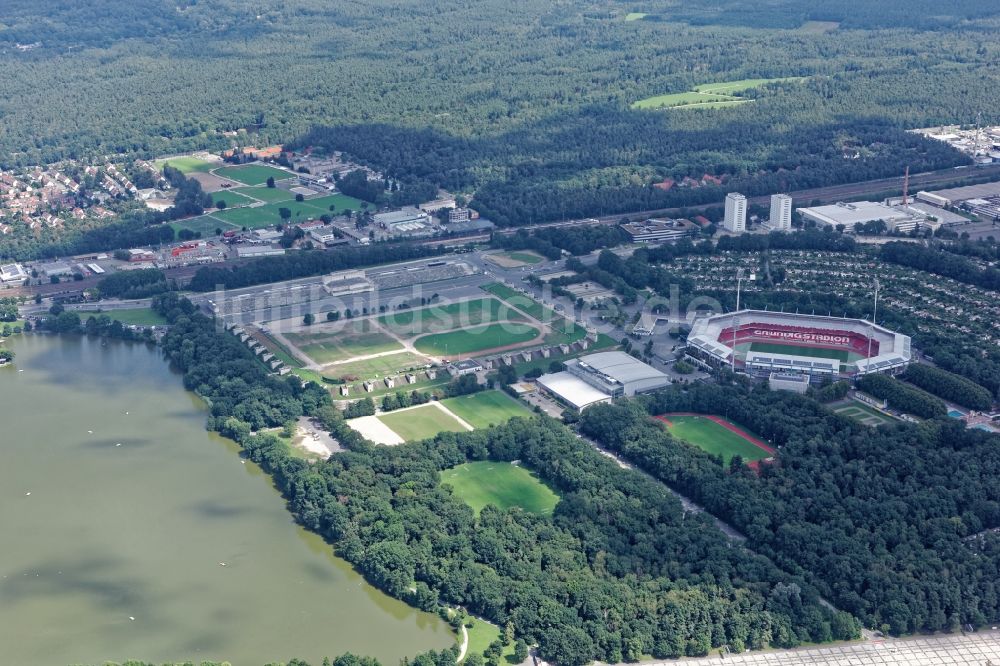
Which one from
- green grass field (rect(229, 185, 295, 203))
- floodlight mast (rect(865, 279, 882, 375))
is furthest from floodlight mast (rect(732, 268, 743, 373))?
green grass field (rect(229, 185, 295, 203))

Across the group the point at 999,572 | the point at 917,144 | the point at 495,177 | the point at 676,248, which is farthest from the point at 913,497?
the point at 917,144

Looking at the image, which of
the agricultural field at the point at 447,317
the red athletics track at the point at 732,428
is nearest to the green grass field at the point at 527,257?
the agricultural field at the point at 447,317

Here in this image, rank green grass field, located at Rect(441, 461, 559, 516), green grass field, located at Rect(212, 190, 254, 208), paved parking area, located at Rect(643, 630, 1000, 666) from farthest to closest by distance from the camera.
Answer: green grass field, located at Rect(212, 190, 254, 208), green grass field, located at Rect(441, 461, 559, 516), paved parking area, located at Rect(643, 630, 1000, 666)

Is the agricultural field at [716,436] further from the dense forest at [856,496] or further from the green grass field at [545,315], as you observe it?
the green grass field at [545,315]

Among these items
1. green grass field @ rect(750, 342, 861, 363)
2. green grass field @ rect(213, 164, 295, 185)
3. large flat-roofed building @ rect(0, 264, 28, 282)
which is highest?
green grass field @ rect(213, 164, 295, 185)

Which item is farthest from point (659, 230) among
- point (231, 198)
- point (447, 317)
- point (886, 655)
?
point (886, 655)

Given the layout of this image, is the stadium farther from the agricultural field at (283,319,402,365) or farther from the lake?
the lake
